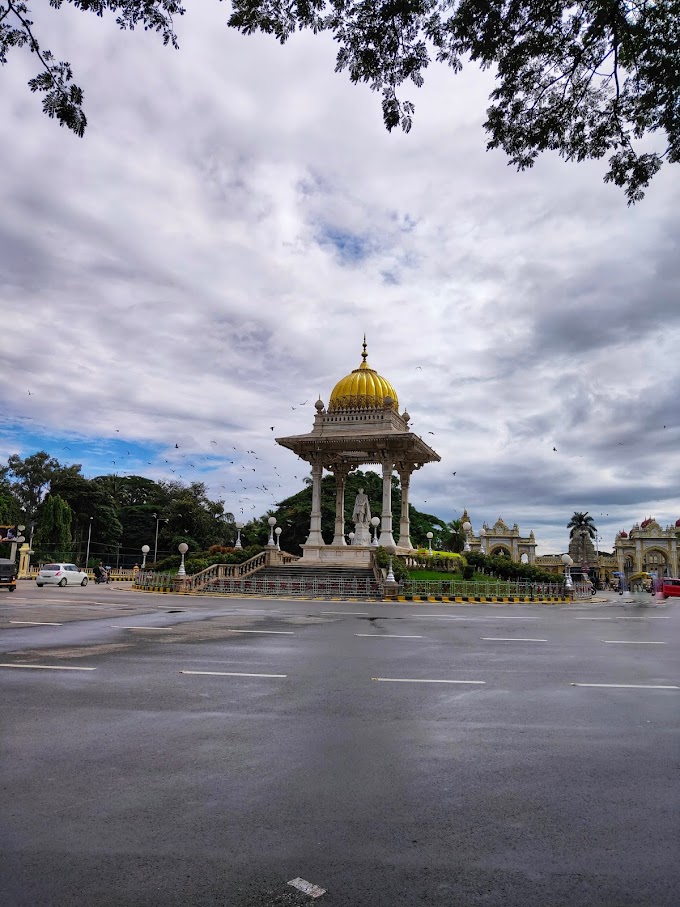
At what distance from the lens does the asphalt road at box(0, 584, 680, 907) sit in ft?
11.5

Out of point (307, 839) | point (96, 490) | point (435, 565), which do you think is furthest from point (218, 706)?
point (96, 490)

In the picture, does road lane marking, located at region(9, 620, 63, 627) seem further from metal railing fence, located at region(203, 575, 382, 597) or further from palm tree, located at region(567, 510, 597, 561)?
palm tree, located at region(567, 510, 597, 561)

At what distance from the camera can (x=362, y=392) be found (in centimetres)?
4481

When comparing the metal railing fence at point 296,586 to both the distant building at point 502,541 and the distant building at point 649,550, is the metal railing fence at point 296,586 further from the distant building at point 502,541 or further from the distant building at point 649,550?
the distant building at point 649,550

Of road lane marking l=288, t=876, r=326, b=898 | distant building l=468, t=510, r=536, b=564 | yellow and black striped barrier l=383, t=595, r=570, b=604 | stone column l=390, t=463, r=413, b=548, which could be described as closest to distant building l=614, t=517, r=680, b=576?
distant building l=468, t=510, r=536, b=564

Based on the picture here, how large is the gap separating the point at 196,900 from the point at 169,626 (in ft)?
42.3

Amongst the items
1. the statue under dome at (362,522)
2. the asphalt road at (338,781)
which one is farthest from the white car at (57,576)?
the asphalt road at (338,781)

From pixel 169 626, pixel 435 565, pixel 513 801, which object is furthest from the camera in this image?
pixel 435 565

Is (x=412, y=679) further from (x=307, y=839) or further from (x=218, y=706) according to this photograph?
(x=307, y=839)

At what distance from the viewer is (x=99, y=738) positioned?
20.0 feet

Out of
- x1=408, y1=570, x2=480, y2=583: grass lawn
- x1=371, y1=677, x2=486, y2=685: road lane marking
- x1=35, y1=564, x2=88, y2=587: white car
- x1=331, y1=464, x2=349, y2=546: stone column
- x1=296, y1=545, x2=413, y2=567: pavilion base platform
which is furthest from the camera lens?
x1=331, y1=464, x2=349, y2=546: stone column

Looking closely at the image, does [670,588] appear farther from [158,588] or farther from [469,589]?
[158,588]

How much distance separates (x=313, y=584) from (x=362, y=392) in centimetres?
1668

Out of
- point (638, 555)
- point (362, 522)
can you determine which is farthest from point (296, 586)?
point (638, 555)
